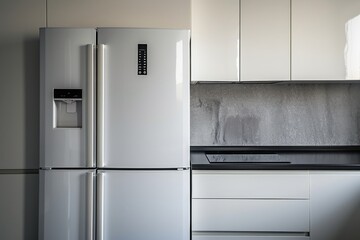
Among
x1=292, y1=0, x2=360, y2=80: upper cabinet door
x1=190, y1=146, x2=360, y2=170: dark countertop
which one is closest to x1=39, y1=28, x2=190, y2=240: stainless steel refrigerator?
x1=190, y1=146, x2=360, y2=170: dark countertop

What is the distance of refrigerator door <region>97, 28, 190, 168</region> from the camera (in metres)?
Result: 1.89

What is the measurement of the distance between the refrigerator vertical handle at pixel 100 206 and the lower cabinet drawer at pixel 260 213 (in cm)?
55

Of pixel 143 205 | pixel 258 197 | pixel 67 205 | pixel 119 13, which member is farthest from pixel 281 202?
pixel 119 13

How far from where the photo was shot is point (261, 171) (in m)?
2.03

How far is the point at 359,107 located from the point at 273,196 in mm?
1203

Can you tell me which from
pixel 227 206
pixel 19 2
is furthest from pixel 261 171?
pixel 19 2

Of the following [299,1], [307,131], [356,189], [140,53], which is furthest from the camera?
[307,131]

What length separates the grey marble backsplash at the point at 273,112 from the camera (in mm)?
2637

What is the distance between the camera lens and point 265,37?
2.30 m

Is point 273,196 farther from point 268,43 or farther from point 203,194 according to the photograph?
point 268,43

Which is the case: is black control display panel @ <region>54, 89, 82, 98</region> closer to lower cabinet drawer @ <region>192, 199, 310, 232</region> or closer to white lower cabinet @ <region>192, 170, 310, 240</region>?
white lower cabinet @ <region>192, 170, 310, 240</region>

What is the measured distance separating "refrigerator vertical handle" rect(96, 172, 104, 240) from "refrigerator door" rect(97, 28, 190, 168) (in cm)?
9

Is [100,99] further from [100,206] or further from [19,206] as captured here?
[19,206]

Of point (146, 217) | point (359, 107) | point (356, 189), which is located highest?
point (359, 107)
